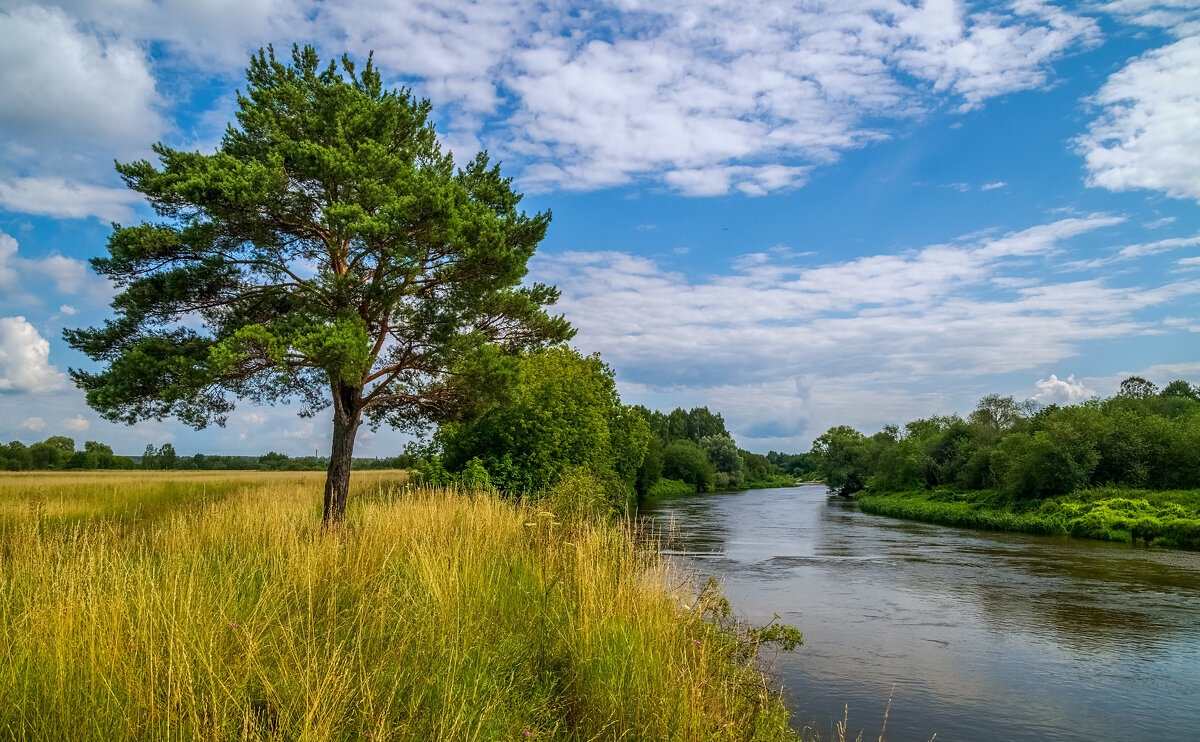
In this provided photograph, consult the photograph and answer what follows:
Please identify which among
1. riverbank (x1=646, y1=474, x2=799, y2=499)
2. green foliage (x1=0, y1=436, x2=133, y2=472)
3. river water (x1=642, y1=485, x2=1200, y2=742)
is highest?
green foliage (x1=0, y1=436, x2=133, y2=472)

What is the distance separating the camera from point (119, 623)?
3631mm

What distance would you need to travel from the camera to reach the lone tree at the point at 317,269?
9734 millimetres

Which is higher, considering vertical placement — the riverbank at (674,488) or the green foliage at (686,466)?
the green foliage at (686,466)

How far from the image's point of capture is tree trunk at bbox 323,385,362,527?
453 inches

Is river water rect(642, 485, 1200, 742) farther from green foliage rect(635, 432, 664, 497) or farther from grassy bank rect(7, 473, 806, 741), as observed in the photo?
green foliage rect(635, 432, 664, 497)

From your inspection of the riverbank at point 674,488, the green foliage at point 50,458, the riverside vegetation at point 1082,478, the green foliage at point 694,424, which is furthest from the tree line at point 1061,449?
the green foliage at point 50,458

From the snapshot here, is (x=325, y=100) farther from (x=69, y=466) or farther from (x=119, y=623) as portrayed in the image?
(x=69, y=466)

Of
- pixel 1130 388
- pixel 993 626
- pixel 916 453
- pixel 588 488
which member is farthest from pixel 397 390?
pixel 1130 388

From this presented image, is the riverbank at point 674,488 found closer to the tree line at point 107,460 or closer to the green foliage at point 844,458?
the green foliage at point 844,458

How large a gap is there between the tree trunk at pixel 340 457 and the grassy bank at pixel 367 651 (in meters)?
3.66

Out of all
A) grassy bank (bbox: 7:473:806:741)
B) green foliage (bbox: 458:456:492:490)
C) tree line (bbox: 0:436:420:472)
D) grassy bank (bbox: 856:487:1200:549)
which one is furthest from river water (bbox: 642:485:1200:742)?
tree line (bbox: 0:436:420:472)

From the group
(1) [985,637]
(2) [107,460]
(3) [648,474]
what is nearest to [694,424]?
(3) [648,474]

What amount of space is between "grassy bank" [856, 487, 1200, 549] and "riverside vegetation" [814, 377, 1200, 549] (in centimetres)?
3

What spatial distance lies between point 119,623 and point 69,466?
Result: 240 ft
